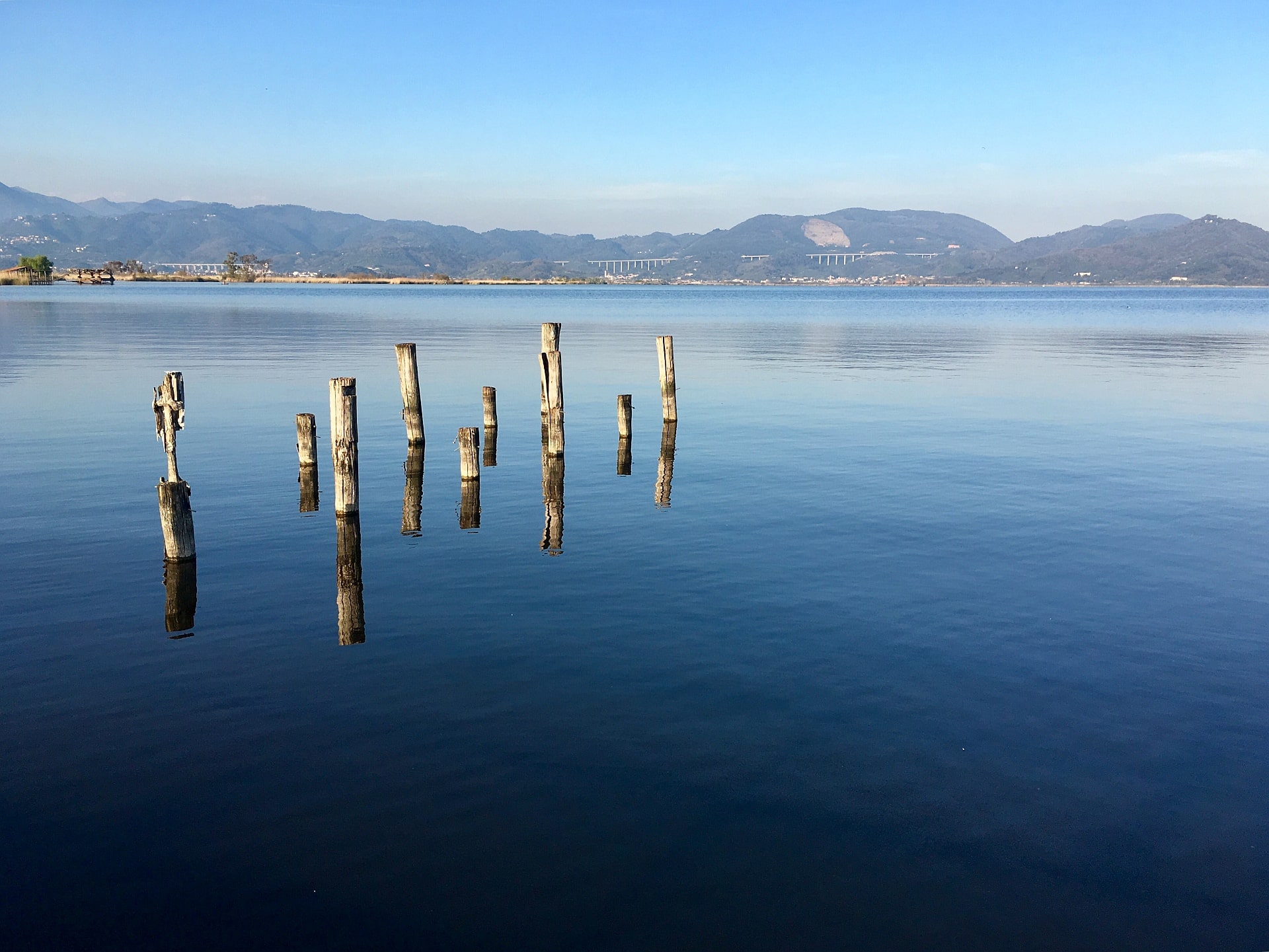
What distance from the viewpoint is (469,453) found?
Answer: 1983cm

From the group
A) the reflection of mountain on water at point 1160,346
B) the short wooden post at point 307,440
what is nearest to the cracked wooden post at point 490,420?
the short wooden post at point 307,440

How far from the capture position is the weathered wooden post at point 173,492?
13.5m

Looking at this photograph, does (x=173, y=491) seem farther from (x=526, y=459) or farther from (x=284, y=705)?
(x=526, y=459)

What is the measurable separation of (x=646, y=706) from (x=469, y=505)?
9476 mm

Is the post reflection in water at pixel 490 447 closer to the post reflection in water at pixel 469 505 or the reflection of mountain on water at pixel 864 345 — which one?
the post reflection in water at pixel 469 505

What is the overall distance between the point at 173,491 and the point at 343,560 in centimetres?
262

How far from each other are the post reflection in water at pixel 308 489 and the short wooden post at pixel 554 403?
18.0ft

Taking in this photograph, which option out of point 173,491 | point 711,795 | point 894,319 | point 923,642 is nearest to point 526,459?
point 173,491

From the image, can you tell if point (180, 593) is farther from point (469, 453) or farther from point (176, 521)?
point (469, 453)

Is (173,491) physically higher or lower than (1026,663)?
higher

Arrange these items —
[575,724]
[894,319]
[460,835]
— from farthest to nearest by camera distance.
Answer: [894,319] → [575,724] → [460,835]

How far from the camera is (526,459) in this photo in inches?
912

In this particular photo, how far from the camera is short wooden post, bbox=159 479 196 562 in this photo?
44.3ft

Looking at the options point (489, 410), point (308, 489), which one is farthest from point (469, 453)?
point (489, 410)
